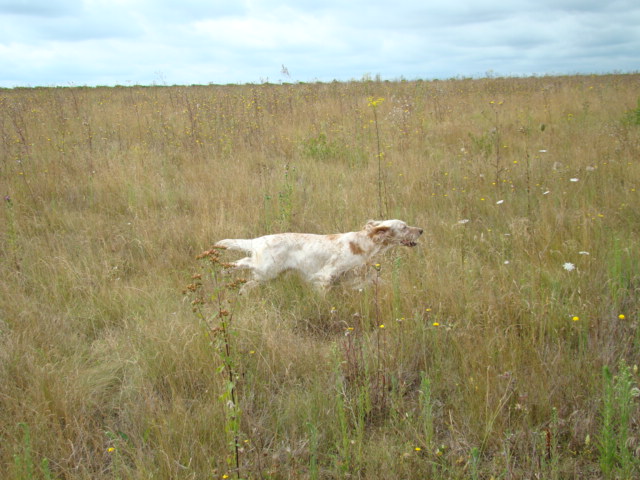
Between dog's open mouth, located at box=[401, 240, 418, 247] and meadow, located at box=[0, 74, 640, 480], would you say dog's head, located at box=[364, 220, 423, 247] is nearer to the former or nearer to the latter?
dog's open mouth, located at box=[401, 240, 418, 247]

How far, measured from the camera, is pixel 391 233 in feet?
13.6

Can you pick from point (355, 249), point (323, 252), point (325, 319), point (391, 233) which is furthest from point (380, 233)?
point (325, 319)

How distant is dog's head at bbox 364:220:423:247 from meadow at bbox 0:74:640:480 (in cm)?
20

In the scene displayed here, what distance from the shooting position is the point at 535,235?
426cm

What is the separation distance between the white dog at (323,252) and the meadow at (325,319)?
15cm

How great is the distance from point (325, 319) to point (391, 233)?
3.45 ft

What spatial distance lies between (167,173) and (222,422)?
5089 mm

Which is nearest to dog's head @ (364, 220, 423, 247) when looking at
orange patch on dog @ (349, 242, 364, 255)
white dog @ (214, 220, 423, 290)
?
white dog @ (214, 220, 423, 290)

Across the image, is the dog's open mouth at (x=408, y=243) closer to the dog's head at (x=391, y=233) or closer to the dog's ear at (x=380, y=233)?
the dog's head at (x=391, y=233)

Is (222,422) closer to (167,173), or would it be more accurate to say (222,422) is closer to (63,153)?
(167,173)

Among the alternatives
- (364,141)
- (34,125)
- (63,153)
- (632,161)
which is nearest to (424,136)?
(364,141)

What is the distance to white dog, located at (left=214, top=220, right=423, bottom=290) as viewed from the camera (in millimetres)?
4098

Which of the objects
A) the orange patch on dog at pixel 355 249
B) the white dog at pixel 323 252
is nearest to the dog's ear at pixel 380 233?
the white dog at pixel 323 252

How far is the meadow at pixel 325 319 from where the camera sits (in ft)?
7.23
